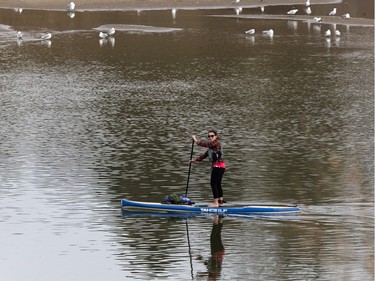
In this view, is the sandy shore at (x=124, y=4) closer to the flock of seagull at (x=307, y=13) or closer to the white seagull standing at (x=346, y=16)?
the flock of seagull at (x=307, y=13)

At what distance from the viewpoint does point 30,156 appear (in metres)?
39.0

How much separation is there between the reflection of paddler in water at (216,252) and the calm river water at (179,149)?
74mm

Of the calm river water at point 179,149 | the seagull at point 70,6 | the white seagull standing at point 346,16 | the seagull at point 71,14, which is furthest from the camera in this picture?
the seagull at point 70,6

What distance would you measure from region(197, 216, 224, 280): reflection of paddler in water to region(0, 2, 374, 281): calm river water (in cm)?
7

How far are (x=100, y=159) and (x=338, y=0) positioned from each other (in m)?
65.2

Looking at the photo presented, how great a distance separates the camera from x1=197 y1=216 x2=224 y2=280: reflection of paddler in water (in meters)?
25.3

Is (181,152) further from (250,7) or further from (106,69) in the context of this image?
(250,7)

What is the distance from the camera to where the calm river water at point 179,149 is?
87.7 ft

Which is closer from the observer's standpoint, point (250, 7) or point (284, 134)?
point (284, 134)

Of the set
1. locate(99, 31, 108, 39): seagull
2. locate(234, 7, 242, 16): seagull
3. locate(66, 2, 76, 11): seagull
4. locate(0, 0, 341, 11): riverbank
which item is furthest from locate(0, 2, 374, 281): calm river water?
locate(234, 7, 242, 16): seagull

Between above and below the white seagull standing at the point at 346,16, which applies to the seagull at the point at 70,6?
above

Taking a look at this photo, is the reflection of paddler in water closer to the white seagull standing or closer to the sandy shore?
the white seagull standing

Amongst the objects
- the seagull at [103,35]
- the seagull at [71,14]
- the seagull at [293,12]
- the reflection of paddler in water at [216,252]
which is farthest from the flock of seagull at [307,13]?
the reflection of paddler in water at [216,252]

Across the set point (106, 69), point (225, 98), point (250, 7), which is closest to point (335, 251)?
point (225, 98)
